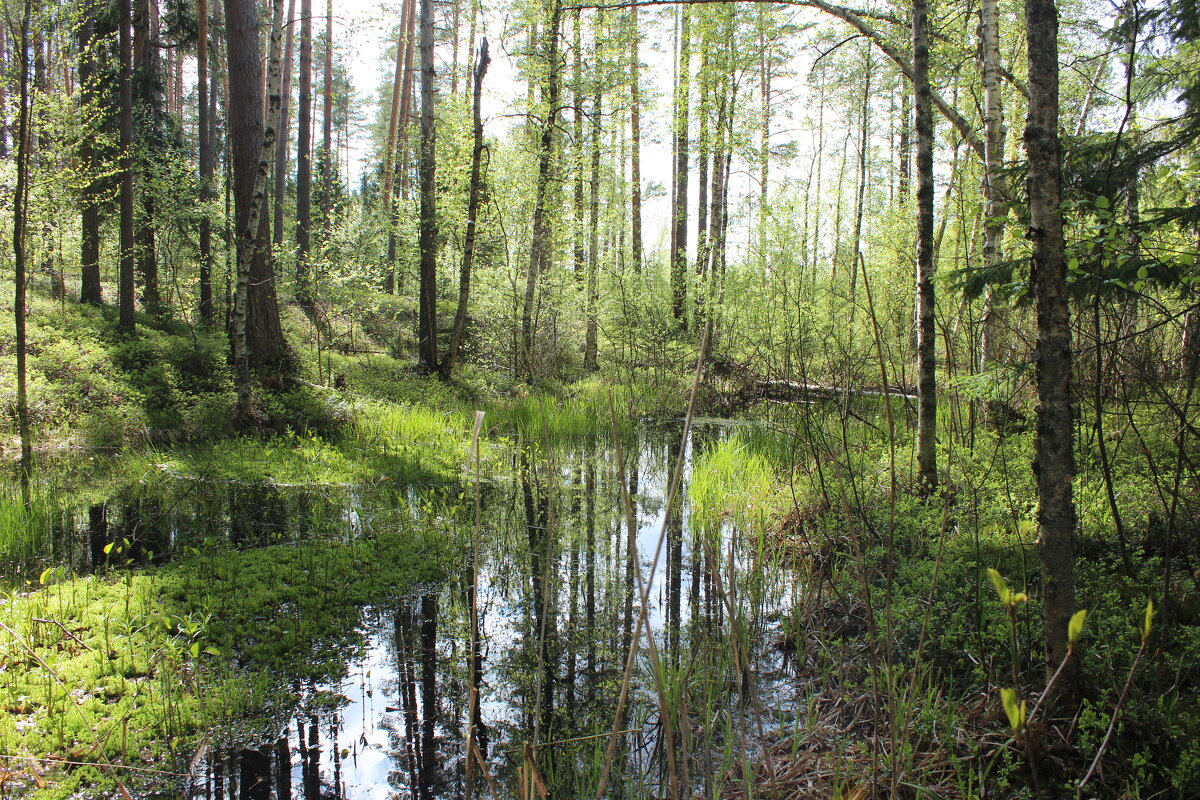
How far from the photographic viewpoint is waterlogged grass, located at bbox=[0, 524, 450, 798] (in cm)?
249

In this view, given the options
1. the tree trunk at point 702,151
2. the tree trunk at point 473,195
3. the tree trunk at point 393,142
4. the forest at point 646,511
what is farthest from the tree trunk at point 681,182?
the tree trunk at point 393,142

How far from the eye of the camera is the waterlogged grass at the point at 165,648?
8.16 ft

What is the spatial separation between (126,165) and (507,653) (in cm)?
1247

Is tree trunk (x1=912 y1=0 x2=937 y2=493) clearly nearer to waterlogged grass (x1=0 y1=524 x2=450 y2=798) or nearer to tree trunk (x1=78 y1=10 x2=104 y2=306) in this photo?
waterlogged grass (x1=0 y1=524 x2=450 y2=798)

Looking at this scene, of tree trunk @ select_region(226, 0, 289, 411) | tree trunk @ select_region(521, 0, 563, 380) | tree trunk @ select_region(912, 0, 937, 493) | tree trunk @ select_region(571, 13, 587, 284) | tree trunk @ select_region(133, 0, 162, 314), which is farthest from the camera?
tree trunk @ select_region(133, 0, 162, 314)

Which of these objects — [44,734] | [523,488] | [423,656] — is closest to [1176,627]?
[423,656]

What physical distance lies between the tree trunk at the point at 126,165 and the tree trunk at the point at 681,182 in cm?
958

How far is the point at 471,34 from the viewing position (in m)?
21.6

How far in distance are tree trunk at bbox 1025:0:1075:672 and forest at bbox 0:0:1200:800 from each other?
0.01 m

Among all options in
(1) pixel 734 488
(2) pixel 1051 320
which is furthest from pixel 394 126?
(2) pixel 1051 320

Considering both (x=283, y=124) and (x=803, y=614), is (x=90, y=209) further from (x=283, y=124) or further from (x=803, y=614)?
(x=803, y=614)

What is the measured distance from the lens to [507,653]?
11.3ft

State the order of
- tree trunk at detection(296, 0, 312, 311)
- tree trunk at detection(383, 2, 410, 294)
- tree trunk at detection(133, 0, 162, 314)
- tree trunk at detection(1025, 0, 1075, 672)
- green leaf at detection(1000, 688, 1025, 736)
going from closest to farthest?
1. green leaf at detection(1000, 688, 1025, 736)
2. tree trunk at detection(1025, 0, 1075, 672)
3. tree trunk at detection(133, 0, 162, 314)
4. tree trunk at detection(296, 0, 312, 311)
5. tree trunk at detection(383, 2, 410, 294)

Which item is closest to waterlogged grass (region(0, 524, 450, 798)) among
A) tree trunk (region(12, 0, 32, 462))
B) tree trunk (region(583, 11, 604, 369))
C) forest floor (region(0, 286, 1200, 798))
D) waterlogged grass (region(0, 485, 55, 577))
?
forest floor (region(0, 286, 1200, 798))
